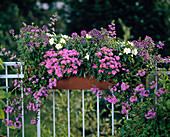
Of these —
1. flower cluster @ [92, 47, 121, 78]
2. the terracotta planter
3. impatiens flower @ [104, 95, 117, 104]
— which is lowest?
impatiens flower @ [104, 95, 117, 104]

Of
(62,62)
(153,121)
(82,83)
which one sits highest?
(62,62)

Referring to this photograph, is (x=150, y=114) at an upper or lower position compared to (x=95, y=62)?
lower

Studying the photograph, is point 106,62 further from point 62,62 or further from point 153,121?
point 153,121

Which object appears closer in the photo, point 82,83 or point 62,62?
point 62,62

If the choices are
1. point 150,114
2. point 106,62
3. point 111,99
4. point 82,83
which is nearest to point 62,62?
point 82,83

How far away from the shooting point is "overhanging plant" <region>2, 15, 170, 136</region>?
9.15ft

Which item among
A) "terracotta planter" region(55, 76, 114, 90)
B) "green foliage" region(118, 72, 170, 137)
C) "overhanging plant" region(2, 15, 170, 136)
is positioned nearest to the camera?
"green foliage" region(118, 72, 170, 137)

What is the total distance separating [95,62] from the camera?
281 cm

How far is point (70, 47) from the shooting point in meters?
2.90

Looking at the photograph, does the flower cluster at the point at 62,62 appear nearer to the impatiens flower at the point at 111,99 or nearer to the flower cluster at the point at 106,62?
the flower cluster at the point at 106,62

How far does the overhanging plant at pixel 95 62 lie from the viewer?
9.15 ft

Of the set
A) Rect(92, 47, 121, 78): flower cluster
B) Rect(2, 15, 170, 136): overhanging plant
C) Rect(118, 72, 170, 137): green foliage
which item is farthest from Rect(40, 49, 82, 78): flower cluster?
Rect(118, 72, 170, 137): green foliage

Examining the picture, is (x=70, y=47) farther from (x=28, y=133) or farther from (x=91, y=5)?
(x=91, y=5)

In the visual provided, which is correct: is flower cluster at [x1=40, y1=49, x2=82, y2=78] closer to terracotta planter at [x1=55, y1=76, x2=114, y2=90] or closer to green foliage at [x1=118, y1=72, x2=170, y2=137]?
terracotta planter at [x1=55, y1=76, x2=114, y2=90]
